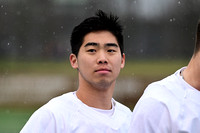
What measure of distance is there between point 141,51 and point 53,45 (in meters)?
3.34

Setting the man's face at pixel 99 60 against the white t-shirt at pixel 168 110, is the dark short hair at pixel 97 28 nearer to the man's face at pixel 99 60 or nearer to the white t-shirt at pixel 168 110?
the man's face at pixel 99 60

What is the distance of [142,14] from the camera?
53.9 feet

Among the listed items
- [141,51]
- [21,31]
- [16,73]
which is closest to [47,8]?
[21,31]

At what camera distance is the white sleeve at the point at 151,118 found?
1.93 meters

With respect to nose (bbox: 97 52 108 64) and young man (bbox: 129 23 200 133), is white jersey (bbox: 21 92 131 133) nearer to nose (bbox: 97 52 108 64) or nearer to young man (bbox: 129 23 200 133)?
nose (bbox: 97 52 108 64)

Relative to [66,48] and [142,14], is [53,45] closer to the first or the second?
[66,48]

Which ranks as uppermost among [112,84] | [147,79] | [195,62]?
[195,62]

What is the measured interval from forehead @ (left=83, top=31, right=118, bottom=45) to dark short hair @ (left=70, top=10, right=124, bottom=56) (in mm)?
25

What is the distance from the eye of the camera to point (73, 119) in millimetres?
2629

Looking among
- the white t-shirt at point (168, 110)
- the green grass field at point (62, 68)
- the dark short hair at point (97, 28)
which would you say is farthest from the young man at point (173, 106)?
the green grass field at point (62, 68)

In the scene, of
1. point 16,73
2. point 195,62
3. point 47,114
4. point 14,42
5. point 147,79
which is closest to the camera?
point 195,62

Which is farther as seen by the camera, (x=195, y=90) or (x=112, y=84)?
(x=112, y=84)

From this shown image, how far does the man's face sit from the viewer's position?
2594mm

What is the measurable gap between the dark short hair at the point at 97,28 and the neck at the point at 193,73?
870 mm
